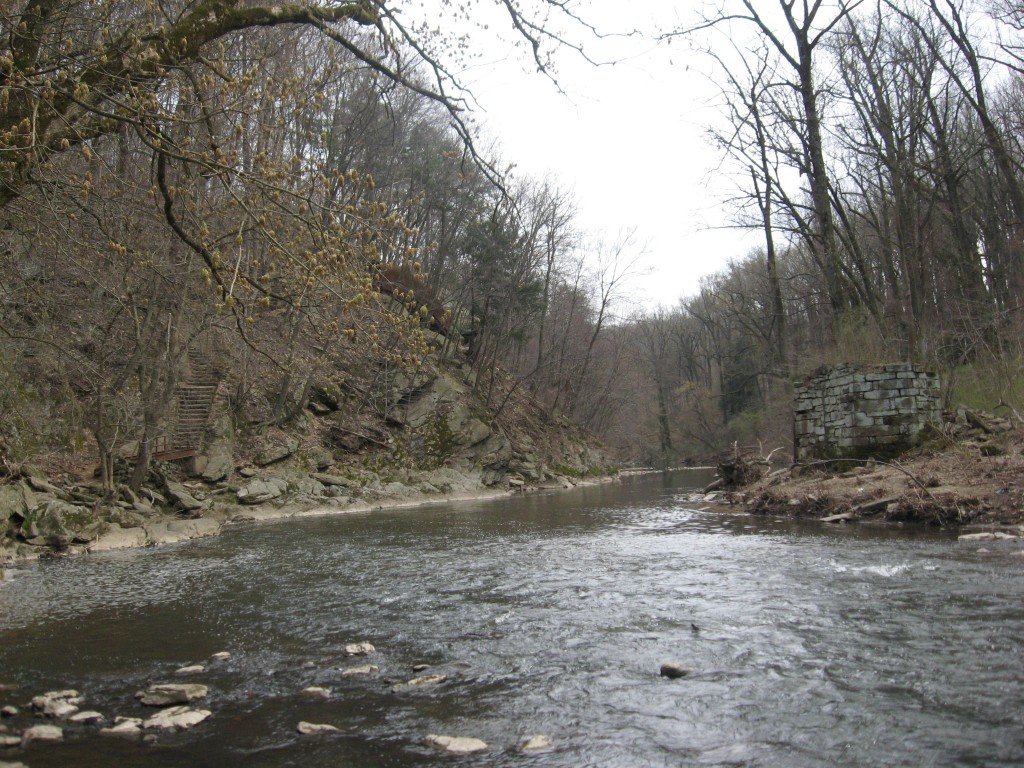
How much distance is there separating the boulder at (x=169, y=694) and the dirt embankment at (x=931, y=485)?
452 inches

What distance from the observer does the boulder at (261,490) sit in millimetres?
20484

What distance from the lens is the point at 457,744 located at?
4.31 metres

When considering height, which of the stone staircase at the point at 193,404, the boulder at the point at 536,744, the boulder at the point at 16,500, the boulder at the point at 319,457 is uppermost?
the stone staircase at the point at 193,404

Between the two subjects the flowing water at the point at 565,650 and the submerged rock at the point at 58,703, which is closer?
the flowing water at the point at 565,650

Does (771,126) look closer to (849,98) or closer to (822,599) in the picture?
(849,98)

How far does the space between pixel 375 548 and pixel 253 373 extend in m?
13.2

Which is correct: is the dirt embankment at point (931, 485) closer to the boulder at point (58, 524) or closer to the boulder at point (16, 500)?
the boulder at point (58, 524)

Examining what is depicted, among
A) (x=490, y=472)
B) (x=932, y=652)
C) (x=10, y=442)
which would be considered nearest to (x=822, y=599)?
(x=932, y=652)

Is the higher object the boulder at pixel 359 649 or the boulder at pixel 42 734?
the boulder at pixel 42 734

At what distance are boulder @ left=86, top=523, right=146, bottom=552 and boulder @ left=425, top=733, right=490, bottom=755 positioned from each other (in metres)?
11.9

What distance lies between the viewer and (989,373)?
717 inches

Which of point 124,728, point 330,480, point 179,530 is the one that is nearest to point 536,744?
point 124,728

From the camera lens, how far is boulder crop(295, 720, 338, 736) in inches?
180

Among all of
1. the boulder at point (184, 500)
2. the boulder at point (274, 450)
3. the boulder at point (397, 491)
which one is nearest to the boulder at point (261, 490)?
the boulder at point (274, 450)
